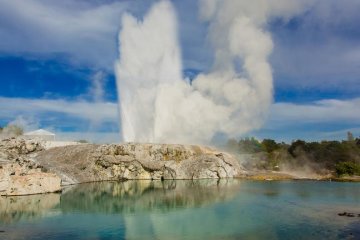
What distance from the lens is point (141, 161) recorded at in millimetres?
87312

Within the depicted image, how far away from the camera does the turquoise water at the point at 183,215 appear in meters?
32.7

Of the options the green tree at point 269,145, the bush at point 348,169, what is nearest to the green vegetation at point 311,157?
the bush at point 348,169

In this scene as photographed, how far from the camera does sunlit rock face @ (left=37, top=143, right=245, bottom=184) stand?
283ft

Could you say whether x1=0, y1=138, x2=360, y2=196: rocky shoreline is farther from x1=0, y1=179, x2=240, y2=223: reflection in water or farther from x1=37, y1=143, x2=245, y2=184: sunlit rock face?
x1=0, y1=179, x2=240, y2=223: reflection in water

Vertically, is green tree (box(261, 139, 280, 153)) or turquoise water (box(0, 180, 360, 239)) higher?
green tree (box(261, 139, 280, 153))

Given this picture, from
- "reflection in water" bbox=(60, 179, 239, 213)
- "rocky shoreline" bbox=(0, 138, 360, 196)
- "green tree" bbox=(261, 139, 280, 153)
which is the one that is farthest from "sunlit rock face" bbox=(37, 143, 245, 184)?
"green tree" bbox=(261, 139, 280, 153)

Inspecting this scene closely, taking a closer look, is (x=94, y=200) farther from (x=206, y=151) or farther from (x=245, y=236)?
(x=206, y=151)

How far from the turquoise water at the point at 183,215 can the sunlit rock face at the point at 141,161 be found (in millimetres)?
23546

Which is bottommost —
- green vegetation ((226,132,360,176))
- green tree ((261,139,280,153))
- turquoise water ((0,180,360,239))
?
turquoise water ((0,180,360,239))

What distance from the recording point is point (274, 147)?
156m

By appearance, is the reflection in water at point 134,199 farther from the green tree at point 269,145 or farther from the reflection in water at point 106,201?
the green tree at point 269,145

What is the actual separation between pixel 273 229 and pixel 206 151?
6002cm

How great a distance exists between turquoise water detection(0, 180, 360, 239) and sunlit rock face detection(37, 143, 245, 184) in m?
23.5

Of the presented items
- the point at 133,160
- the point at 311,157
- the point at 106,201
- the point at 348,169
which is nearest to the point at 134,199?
the point at 106,201
